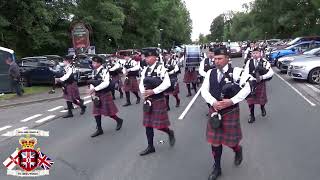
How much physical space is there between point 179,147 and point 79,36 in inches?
804

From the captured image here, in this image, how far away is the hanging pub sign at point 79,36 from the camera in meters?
27.4

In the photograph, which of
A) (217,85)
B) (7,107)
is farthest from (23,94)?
(217,85)

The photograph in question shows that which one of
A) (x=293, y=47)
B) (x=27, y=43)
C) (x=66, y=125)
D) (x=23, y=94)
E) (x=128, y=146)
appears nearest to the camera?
(x=128, y=146)

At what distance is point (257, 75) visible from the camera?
10695 millimetres

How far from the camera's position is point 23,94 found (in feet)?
64.1

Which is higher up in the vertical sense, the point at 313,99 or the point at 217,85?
the point at 217,85

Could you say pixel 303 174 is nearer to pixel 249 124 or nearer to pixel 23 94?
pixel 249 124

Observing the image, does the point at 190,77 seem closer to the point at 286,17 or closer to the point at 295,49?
the point at 295,49

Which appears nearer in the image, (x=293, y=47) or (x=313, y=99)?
(x=313, y=99)

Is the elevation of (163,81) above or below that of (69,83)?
above

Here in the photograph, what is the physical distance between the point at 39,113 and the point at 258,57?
675 cm

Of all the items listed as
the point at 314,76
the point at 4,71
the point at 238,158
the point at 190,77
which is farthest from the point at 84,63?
the point at 238,158

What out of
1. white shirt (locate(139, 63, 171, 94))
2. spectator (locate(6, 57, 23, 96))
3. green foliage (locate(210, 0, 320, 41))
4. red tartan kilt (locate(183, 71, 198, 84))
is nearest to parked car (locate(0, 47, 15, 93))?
spectator (locate(6, 57, 23, 96))

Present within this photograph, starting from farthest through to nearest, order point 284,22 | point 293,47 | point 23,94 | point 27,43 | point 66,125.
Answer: point 284,22 < point 27,43 < point 293,47 < point 23,94 < point 66,125
